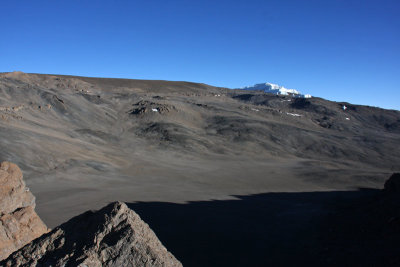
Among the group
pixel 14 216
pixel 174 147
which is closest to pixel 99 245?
pixel 14 216

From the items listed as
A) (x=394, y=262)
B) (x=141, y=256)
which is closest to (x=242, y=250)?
(x=394, y=262)

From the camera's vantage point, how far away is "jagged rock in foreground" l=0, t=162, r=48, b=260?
6866 mm

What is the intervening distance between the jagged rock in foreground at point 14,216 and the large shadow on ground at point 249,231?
498 centimetres

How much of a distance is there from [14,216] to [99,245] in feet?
12.6

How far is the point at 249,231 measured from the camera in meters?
13.6

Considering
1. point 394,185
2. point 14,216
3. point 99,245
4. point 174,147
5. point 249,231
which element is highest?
point 394,185

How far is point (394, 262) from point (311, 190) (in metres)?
18.0

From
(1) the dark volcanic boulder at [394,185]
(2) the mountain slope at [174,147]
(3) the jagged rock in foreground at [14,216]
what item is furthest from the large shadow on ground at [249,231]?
(3) the jagged rock in foreground at [14,216]

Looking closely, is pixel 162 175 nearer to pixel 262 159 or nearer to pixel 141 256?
pixel 262 159

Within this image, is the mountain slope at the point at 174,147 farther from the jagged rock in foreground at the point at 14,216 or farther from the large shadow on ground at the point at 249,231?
the jagged rock in foreground at the point at 14,216

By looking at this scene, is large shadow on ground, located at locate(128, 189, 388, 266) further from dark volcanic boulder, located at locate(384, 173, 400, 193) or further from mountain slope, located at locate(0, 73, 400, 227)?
mountain slope, located at locate(0, 73, 400, 227)

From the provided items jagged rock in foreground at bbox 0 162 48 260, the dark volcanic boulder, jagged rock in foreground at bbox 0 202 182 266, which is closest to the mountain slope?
jagged rock in foreground at bbox 0 162 48 260

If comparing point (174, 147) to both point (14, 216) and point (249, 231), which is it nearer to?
point (249, 231)

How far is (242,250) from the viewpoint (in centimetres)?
1137
